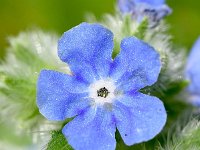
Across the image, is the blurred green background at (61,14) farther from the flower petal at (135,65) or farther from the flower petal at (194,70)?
the flower petal at (135,65)

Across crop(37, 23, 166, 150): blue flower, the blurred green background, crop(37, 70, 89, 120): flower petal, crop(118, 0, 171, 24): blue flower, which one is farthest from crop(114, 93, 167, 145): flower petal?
the blurred green background

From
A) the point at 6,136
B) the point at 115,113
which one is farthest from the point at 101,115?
the point at 6,136

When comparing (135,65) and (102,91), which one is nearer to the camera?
(135,65)

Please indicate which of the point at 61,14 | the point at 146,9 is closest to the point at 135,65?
the point at 146,9

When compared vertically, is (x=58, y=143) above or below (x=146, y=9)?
below

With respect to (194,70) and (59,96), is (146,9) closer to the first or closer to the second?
(194,70)

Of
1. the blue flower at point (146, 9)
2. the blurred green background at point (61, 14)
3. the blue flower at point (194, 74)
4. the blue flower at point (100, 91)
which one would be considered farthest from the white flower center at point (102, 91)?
the blurred green background at point (61, 14)

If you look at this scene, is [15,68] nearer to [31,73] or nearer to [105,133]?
[31,73]

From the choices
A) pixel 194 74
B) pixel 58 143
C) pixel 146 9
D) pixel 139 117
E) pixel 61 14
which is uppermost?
pixel 61 14
